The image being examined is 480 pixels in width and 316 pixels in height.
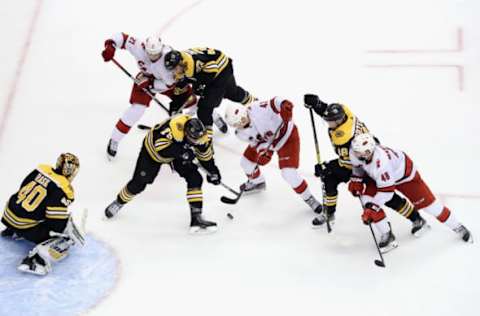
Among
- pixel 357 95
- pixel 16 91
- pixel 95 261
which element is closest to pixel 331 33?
pixel 357 95

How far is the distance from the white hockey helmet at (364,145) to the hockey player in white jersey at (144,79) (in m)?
1.38

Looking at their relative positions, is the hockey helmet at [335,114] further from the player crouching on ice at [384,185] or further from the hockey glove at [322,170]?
the hockey glove at [322,170]

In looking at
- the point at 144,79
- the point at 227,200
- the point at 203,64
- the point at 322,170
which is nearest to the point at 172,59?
the point at 203,64

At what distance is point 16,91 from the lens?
6570 millimetres

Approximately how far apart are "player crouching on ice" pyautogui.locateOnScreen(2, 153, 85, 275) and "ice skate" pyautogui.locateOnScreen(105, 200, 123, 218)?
424 mm

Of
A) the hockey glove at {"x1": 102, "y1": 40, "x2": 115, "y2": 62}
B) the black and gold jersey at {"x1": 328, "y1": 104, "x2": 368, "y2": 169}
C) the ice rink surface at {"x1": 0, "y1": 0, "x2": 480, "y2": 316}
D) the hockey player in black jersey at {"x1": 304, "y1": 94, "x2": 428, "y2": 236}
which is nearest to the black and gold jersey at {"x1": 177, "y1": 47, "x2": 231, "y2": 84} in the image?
the hockey glove at {"x1": 102, "y1": 40, "x2": 115, "y2": 62}

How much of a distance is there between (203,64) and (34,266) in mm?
1649

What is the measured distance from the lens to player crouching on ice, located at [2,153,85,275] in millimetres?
4875

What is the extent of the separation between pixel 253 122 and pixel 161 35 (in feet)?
7.32

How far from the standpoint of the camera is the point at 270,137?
530 centimetres

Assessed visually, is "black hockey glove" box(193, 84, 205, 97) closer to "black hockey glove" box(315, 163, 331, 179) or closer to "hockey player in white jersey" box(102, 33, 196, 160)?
"hockey player in white jersey" box(102, 33, 196, 160)

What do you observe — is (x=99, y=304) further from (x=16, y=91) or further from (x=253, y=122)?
(x=16, y=91)

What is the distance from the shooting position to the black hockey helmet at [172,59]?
5.42 metres

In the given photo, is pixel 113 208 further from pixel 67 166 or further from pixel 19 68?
pixel 19 68
